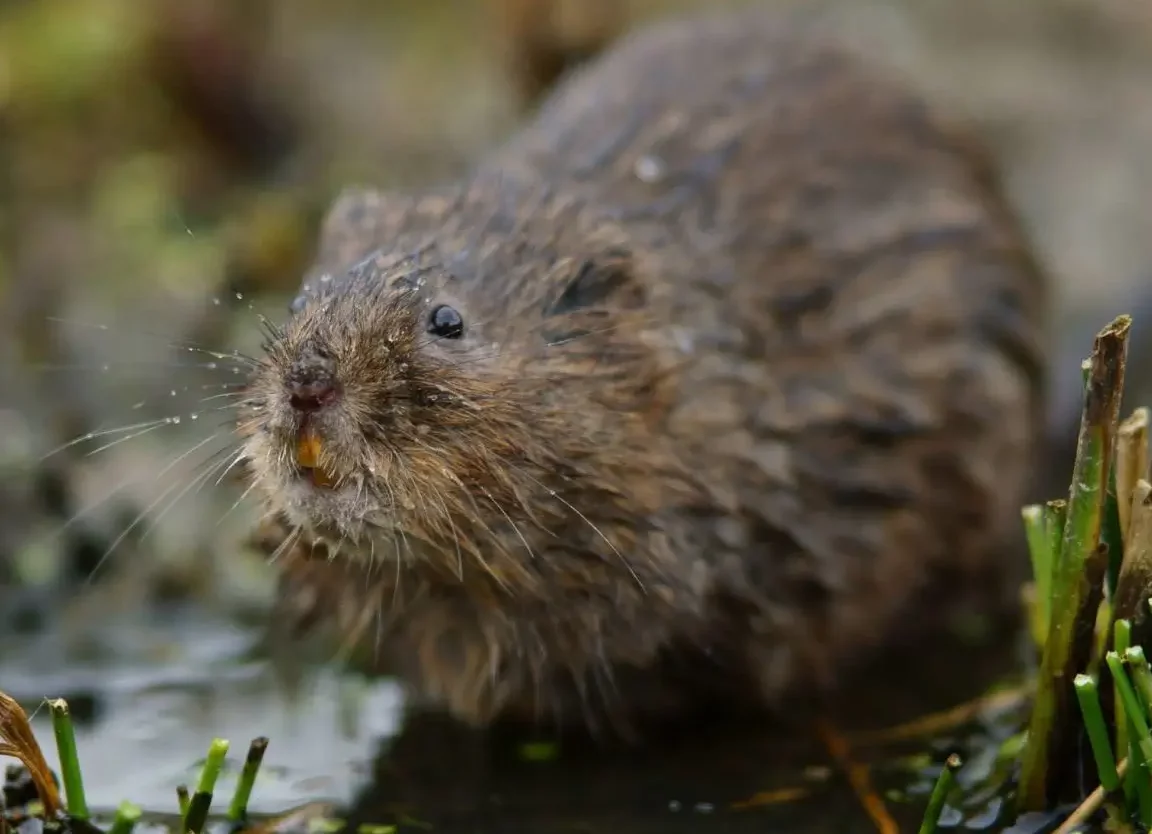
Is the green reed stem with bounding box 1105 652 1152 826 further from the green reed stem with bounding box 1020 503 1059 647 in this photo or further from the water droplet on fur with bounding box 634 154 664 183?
the water droplet on fur with bounding box 634 154 664 183

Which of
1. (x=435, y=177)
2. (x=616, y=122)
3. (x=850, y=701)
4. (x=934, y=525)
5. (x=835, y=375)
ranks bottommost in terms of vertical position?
(x=850, y=701)

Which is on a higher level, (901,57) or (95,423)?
(901,57)

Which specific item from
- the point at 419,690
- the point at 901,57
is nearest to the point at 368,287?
the point at 419,690

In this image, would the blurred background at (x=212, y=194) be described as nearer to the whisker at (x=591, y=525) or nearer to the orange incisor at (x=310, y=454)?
the whisker at (x=591, y=525)

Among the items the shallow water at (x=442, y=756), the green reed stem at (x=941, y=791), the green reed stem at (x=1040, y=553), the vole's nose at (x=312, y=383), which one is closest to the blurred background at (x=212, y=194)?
the shallow water at (x=442, y=756)

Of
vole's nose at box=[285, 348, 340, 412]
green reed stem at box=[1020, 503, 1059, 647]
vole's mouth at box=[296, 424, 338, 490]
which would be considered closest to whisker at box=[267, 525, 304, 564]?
vole's mouth at box=[296, 424, 338, 490]

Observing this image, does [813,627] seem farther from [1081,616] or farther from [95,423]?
[95,423]

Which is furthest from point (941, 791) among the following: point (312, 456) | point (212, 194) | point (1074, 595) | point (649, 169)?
point (212, 194)
